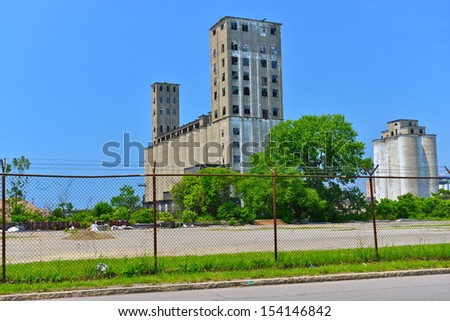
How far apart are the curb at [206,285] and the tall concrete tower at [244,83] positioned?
311 feet

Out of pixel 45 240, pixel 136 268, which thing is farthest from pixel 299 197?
pixel 136 268

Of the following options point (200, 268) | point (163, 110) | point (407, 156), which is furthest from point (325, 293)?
point (163, 110)

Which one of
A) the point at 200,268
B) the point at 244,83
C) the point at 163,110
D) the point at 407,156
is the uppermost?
the point at 163,110

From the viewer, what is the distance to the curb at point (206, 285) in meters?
11.2

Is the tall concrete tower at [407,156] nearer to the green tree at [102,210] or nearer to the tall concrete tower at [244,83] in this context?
the tall concrete tower at [244,83]

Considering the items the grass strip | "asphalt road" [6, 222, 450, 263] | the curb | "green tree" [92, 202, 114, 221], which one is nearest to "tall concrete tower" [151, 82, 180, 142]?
"asphalt road" [6, 222, 450, 263]

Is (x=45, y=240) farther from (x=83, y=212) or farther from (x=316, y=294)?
(x=316, y=294)

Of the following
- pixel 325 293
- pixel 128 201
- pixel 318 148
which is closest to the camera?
pixel 325 293

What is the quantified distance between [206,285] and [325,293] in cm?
283

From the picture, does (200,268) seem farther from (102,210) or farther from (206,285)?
(102,210)

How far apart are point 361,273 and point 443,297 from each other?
358cm

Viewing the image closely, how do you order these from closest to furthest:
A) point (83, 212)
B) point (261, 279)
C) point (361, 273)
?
point (261, 279)
point (361, 273)
point (83, 212)

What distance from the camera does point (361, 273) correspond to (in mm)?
13797

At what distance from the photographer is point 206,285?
12312mm
